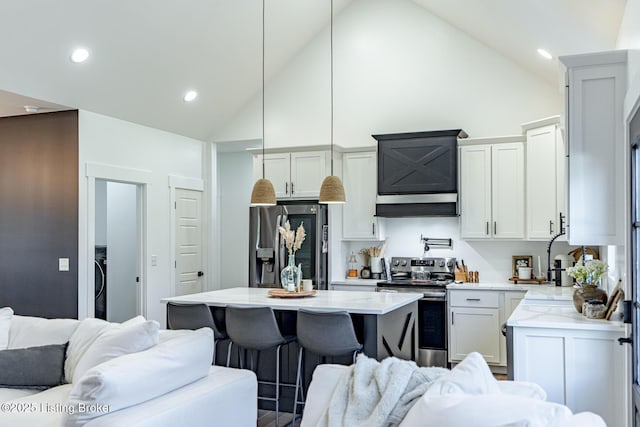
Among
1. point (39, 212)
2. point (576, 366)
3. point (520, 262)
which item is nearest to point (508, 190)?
point (520, 262)

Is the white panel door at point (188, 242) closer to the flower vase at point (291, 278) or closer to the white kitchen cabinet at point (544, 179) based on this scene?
the flower vase at point (291, 278)

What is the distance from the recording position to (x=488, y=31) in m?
5.77

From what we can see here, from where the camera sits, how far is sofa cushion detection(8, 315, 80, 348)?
3.49 metres

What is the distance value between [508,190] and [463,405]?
15.0 ft

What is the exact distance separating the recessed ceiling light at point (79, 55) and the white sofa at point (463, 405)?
4.01 meters

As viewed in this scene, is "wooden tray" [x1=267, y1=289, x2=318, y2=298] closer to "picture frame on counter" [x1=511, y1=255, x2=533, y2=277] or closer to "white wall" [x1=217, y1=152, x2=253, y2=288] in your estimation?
"picture frame on counter" [x1=511, y1=255, x2=533, y2=277]

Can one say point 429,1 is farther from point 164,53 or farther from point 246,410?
point 246,410

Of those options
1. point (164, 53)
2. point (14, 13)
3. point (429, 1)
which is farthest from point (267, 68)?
point (14, 13)

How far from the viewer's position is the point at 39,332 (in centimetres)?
356

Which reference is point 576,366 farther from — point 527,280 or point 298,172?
point 298,172

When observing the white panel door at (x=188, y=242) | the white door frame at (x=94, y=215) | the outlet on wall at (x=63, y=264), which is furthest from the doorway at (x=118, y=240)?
the outlet on wall at (x=63, y=264)

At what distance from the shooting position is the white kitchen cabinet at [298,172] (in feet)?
21.6

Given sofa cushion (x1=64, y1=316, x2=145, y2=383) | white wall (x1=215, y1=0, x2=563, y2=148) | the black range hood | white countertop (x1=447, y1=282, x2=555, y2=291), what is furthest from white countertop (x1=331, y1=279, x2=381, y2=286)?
sofa cushion (x1=64, y1=316, x2=145, y2=383)

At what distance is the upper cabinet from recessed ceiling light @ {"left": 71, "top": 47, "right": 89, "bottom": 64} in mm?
3987
